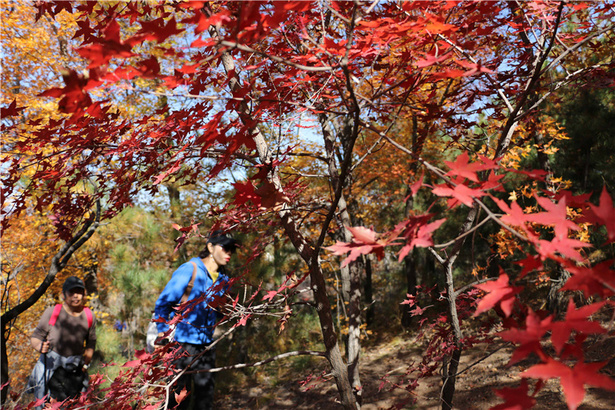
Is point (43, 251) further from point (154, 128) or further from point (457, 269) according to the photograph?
point (457, 269)

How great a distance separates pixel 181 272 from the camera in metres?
2.47

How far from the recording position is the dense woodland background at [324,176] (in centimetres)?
81

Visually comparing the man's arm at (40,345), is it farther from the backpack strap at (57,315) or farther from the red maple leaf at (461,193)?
the red maple leaf at (461,193)

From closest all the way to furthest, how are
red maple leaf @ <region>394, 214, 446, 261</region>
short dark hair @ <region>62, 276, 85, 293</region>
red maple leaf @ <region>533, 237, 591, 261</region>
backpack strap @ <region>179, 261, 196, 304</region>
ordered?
red maple leaf @ <region>533, 237, 591, 261</region> < red maple leaf @ <region>394, 214, 446, 261</region> < backpack strap @ <region>179, 261, 196, 304</region> < short dark hair @ <region>62, 276, 85, 293</region>

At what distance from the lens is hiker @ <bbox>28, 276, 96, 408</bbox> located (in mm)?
2814

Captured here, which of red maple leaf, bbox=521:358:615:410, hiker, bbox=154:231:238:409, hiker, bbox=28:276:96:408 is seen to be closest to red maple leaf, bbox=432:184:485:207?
red maple leaf, bbox=521:358:615:410

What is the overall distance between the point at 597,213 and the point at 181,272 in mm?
2361

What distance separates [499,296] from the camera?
2.29 feet

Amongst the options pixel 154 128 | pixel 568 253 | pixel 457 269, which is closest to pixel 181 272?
pixel 154 128

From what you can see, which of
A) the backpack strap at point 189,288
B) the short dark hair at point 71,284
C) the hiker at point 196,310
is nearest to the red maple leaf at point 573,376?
the hiker at point 196,310

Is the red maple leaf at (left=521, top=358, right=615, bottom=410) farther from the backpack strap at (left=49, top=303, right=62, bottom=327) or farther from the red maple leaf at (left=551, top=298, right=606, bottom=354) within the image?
the backpack strap at (left=49, top=303, right=62, bottom=327)

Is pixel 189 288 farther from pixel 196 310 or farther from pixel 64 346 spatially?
pixel 64 346

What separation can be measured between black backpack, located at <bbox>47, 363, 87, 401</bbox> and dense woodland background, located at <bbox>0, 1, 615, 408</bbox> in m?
0.60

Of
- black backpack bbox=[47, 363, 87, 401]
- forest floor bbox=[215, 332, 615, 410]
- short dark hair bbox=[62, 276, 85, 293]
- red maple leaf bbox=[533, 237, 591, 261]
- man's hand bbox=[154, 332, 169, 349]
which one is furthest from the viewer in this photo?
forest floor bbox=[215, 332, 615, 410]
